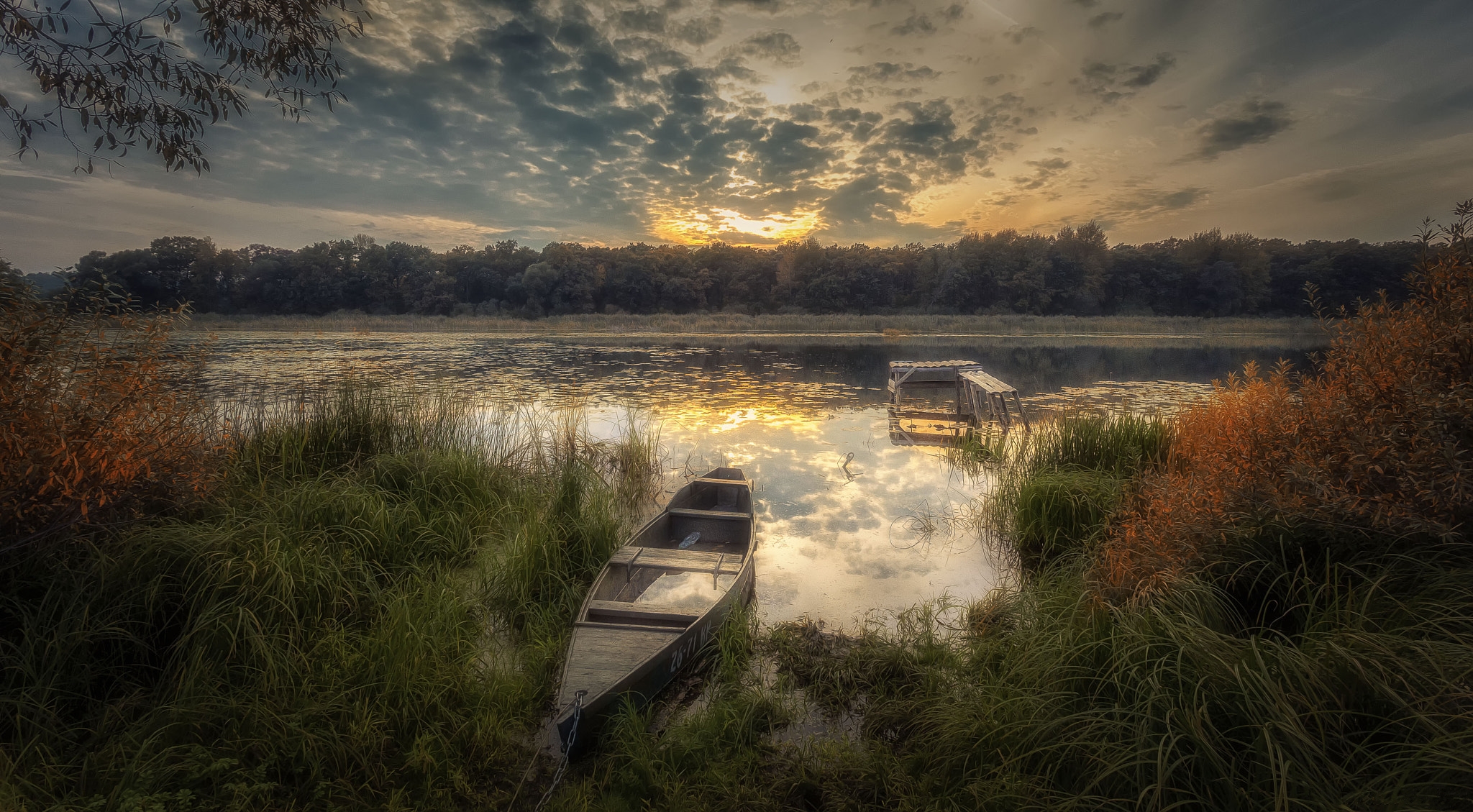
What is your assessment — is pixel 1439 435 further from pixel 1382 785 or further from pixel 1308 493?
pixel 1382 785

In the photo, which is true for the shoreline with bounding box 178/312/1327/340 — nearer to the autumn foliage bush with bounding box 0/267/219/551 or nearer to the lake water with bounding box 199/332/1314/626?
the lake water with bounding box 199/332/1314/626

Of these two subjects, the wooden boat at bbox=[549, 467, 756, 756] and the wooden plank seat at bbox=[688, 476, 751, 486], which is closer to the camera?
the wooden boat at bbox=[549, 467, 756, 756]

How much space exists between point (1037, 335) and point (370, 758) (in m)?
45.3

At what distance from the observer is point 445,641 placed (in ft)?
13.4

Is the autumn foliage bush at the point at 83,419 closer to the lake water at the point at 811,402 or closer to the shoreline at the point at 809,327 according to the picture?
the lake water at the point at 811,402

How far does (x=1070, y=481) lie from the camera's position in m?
6.81

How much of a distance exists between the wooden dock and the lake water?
0.56 meters

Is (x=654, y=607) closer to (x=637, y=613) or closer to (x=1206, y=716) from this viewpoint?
(x=637, y=613)

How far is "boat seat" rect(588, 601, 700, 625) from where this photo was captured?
454 cm

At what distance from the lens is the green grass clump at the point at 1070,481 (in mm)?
6297

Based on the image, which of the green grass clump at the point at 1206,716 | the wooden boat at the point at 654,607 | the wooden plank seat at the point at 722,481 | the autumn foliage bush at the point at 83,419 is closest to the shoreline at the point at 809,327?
the wooden plank seat at the point at 722,481

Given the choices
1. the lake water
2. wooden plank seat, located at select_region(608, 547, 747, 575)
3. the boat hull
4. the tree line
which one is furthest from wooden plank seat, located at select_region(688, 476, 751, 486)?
the tree line

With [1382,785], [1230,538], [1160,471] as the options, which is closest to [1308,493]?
[1230,538]

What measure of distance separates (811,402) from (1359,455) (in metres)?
12.9
